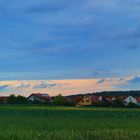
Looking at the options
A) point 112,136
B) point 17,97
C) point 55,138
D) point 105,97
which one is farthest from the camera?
point 105,97

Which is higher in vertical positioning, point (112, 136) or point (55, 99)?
point (55, 99)

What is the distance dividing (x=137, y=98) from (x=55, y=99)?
4168 centimetres

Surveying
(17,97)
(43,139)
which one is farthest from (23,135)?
(17,97)

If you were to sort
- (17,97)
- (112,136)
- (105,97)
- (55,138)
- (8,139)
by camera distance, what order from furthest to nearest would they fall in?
(105,97) < (17,97) < (112,136) < (55,138) < (8,139)

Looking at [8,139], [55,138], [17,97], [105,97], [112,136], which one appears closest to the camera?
[8,139]

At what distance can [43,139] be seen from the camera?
790 inches

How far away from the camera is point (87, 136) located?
72.3 ft

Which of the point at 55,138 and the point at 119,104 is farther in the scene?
the point at 119,104

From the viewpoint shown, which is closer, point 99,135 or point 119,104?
point 99,135

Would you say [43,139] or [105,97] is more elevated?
[105,97]

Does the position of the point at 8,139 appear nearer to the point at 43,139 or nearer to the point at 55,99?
the point at 43,139

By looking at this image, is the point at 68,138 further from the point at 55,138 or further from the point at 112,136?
the point at 112,136

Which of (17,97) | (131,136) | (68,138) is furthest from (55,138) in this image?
(17,97)

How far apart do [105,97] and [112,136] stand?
131m
